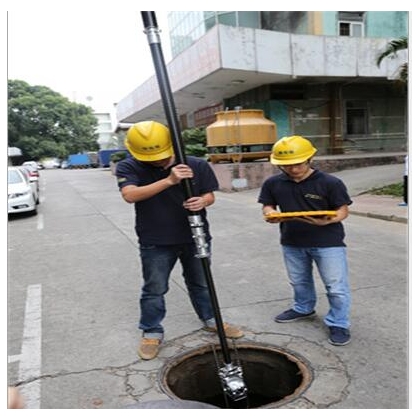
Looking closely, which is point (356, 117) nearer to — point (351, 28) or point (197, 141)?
point (351, 28)

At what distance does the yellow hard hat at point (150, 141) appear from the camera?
2771 mm

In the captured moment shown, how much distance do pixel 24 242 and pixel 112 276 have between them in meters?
3.37

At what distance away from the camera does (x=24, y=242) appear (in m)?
Result: 7.89

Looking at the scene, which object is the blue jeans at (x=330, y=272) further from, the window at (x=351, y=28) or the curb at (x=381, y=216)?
the window at (x=351, y=28)

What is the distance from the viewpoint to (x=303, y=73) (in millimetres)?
15688

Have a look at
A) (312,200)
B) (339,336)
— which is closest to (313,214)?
(312,200)

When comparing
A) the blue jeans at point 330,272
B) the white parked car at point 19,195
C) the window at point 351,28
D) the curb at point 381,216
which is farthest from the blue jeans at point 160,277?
the window at point 351,28

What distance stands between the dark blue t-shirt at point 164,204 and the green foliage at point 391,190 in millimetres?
8530

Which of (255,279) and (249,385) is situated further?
(255,279)

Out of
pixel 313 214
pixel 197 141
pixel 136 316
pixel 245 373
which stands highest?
pixel 197 141

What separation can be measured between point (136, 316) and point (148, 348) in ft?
2.74

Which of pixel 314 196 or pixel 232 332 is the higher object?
pixel 314 196

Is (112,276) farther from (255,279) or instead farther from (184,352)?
(184,352)
